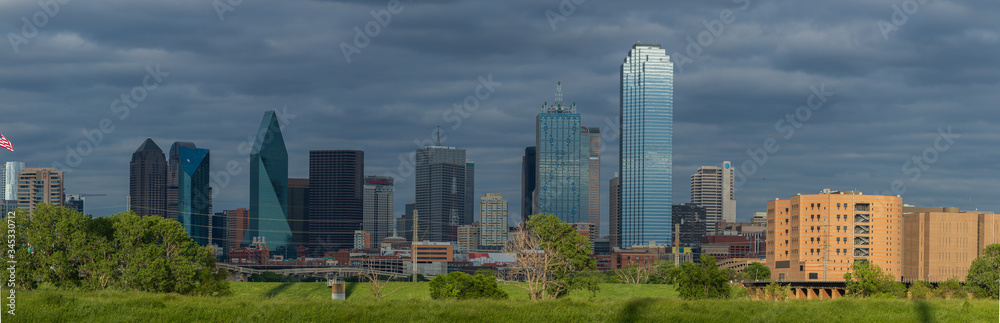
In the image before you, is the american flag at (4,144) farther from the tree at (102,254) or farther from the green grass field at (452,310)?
the tree at (102,254)

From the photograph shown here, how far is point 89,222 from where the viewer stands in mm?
88062

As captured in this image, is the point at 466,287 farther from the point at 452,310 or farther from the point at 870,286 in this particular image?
the point at 870,286

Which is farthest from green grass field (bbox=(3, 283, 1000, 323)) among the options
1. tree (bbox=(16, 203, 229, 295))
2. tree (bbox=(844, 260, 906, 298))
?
tree (bbox=(844, 260, 906, 298))

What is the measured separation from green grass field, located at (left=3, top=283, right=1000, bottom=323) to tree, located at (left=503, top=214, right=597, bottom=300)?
40009mm

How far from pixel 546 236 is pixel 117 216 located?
47122 millimetres

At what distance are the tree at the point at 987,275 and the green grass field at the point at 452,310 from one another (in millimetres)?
71862

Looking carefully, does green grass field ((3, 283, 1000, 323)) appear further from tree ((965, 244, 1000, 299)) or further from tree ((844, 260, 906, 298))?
tree ((844, 260, 906, 298))

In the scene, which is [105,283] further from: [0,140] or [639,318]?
[639,318]

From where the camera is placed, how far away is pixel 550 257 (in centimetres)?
9100

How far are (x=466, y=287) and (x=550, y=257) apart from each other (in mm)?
9495

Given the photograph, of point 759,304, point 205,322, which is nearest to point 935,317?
point 759,304

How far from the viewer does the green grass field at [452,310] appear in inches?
1721

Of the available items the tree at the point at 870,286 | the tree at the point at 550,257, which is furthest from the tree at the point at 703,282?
the tree at the point at 870,286

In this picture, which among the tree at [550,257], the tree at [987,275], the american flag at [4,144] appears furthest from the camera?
Answer: the tree at [987,275]
